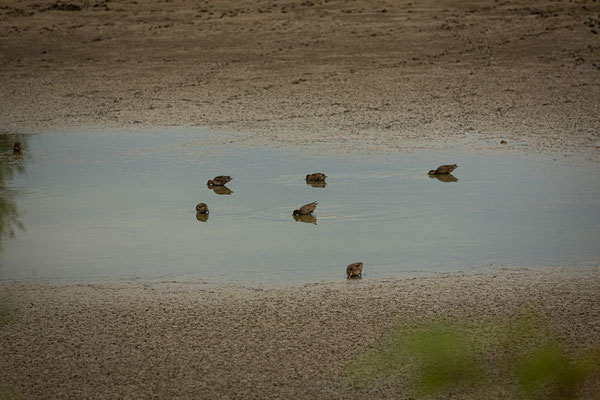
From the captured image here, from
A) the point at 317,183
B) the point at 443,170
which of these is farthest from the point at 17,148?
the point at 443,170

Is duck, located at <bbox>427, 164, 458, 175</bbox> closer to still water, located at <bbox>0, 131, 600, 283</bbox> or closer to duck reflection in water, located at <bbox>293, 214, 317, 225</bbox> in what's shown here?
still water, located at <bbox>0, 131, 600, 283</bbox>

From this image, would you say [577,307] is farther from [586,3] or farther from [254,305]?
[586,3]

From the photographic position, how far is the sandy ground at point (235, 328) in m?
4.40

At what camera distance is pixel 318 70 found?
48.7 feet

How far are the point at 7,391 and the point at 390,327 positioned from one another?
198cm

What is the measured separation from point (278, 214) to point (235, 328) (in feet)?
8.90

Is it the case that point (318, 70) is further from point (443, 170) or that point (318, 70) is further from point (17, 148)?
point (443, 170)

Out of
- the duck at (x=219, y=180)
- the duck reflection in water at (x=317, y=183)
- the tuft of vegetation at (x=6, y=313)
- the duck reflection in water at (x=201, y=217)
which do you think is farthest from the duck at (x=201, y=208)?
the tuft of vegetation at (x=6, y=313)

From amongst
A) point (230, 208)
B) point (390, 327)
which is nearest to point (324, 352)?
point (390, 327)

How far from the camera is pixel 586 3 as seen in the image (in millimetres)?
19047

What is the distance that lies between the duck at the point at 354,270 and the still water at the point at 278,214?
0.21 ft

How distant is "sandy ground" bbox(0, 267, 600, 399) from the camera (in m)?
4.40

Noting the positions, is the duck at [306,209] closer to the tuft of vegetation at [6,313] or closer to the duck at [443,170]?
the duck at [443,170]

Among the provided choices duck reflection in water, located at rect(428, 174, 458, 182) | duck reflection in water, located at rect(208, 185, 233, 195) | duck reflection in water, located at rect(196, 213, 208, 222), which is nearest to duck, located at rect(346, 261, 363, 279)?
duck reflection in water, located at rect(196, 213, 208, 222)
